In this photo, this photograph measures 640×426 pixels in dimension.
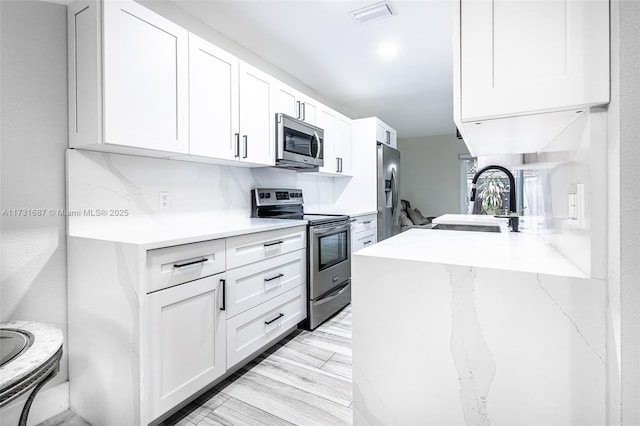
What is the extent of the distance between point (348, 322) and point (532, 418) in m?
2.14

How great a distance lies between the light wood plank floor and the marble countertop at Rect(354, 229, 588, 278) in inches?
39.1

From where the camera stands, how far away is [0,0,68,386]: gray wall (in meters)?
1.48

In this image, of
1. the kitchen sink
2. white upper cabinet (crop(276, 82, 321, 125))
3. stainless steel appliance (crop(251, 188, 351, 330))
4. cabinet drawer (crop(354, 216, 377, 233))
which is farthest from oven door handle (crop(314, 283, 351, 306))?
white upper cabinet (crop(276, 82, 321, 125))

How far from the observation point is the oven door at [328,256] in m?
2.66

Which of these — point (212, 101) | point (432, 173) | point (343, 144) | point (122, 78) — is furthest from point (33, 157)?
point (432, 173)

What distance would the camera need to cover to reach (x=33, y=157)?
5.08 feet

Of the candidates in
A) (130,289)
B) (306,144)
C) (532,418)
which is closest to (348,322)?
(306,144)

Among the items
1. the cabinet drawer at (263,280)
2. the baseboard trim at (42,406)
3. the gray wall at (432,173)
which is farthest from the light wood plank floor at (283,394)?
the gray wall at (432,173)

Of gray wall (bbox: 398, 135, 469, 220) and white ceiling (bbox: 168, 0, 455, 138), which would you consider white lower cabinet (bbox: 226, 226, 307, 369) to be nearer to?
white ceiling (bbox: 168, 0, 455, 138)

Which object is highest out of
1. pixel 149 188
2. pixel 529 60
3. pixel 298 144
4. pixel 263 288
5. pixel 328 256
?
pixel 298 144

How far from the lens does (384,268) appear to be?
3.18ft

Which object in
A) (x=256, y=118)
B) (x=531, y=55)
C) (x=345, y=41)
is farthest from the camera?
(x=345, y=41)

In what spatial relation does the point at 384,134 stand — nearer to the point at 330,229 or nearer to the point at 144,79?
the point at 330,229

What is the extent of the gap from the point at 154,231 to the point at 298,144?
4.80 ft
